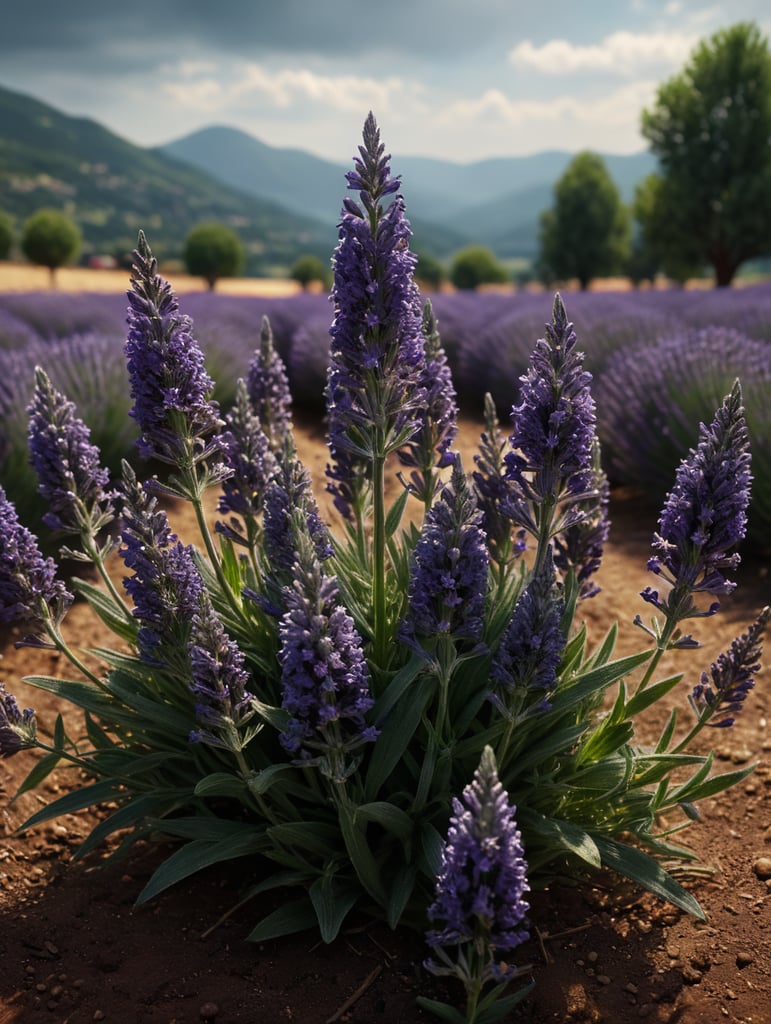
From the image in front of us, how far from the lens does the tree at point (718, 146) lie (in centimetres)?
2677

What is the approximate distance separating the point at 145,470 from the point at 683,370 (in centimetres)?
440

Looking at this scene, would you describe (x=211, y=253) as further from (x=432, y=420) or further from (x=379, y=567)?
(x=379, y=567)

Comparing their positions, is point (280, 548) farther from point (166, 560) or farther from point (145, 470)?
point (145, 470)

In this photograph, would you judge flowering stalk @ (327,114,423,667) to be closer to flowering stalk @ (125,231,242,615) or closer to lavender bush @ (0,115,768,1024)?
lavender bush @ (0,115,768,1024)

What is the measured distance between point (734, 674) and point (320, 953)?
54.9 inches

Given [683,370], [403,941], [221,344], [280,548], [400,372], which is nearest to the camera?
[400,372]

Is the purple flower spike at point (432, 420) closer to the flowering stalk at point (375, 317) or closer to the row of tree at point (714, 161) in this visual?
the flowering stalk at point (375, 317)

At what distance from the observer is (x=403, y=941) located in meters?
2.32

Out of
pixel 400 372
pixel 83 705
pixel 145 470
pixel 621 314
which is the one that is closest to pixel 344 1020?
pixel 83 705

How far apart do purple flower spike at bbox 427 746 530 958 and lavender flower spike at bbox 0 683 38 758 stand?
133 centimetres

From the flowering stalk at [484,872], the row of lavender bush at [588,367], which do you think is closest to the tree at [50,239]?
the row of lavender bush at [588,367]

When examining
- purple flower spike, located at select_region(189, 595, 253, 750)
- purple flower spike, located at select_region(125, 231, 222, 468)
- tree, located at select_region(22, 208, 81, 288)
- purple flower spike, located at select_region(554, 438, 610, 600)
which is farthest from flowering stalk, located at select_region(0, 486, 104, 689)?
tree, located at select_region(22, 208, 81, 288)

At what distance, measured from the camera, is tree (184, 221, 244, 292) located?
5091 centimetres

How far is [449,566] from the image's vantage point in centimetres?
183
